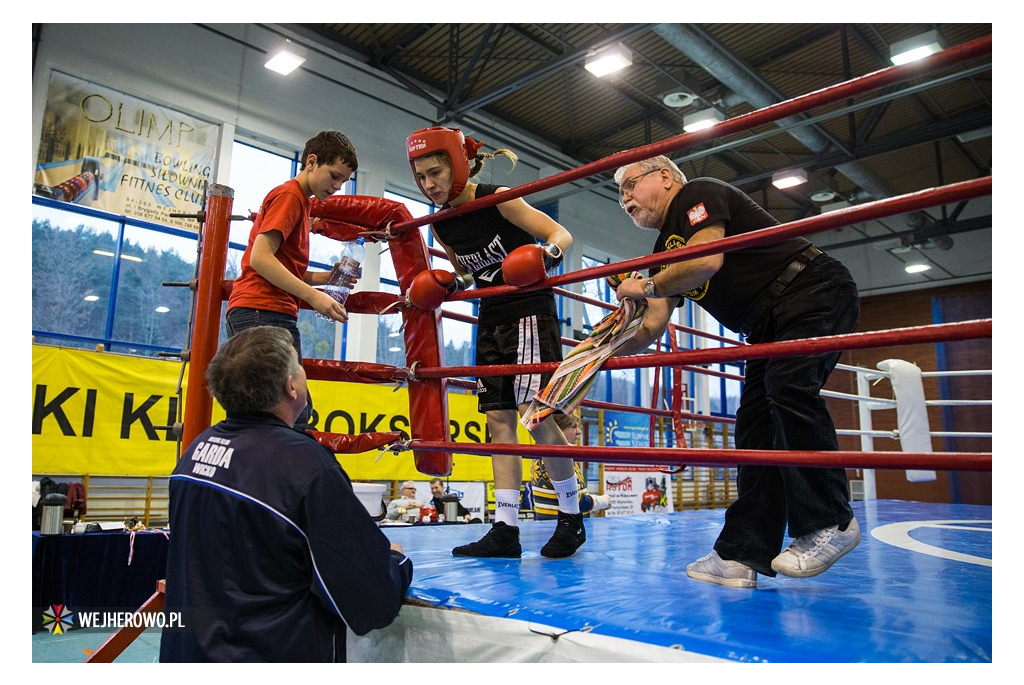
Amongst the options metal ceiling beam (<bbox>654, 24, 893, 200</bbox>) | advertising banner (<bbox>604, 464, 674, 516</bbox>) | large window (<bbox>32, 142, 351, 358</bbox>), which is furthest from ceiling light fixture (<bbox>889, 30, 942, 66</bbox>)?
large window (<bbox>32, 142, 351, 358</bbox>)

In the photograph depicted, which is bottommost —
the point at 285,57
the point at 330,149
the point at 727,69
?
the point at 330,149

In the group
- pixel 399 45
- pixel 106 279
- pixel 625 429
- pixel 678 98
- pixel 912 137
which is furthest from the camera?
pixel 625 429

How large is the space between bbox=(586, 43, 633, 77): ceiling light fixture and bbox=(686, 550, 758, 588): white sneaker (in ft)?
22.2

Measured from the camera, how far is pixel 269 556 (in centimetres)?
123

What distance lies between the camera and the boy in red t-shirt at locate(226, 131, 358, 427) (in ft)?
→ 6.23

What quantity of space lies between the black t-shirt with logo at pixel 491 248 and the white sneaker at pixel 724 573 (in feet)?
2.98

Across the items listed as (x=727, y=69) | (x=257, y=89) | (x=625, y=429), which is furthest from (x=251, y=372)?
(x=625, y=429)

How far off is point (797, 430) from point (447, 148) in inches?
50.5

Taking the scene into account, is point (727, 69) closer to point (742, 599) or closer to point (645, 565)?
point (645, 565)

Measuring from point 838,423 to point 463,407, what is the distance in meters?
9.37

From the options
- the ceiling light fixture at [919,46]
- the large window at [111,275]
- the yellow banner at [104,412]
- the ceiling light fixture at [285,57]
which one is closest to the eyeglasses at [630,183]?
the yellow banner at [104,412]

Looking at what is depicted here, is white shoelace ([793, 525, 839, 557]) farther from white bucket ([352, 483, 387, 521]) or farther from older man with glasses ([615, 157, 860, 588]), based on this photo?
white bucket ([352, 483, 387, 521])

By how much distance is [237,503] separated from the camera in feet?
4.02
